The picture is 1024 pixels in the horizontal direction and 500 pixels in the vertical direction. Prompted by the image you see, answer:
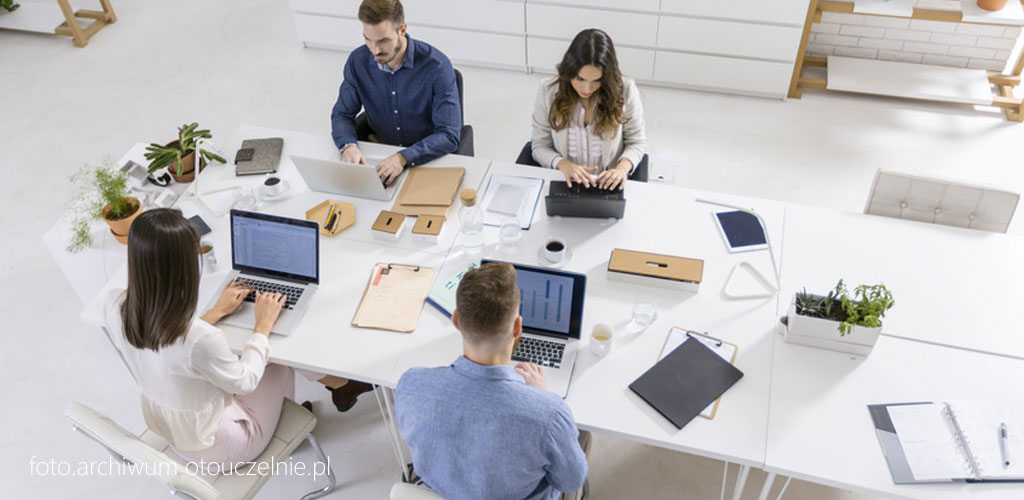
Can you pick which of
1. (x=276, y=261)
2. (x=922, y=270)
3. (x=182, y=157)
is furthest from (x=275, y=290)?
(x=922, y=270)

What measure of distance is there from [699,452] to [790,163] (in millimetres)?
2679

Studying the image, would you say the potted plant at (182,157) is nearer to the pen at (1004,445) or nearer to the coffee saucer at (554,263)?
the coffee saucer at (554,263)

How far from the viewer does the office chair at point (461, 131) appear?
326cm

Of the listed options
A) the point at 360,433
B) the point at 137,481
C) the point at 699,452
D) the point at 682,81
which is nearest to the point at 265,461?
the point at 360,433

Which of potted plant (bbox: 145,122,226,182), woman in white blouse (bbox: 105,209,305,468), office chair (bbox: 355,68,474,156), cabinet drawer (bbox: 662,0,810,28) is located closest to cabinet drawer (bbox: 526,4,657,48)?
cabinet drawer (bbox: 662,0,810,28)

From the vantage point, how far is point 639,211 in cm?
278

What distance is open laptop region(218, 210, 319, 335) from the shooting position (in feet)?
7.86

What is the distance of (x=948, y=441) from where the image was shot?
1.99 m

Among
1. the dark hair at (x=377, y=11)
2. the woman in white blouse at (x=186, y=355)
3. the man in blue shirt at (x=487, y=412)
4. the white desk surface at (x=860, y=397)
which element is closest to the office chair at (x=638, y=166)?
the dark hair at (x=377, y=11)

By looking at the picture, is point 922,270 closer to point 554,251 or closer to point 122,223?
point 554,251

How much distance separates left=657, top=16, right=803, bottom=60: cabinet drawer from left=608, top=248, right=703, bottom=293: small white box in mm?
2446

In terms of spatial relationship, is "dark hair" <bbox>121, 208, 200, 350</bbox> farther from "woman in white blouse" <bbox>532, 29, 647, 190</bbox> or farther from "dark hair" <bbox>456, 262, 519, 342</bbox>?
"woman in white blouse" <bbox>532, 29, 647, 190</bbox>

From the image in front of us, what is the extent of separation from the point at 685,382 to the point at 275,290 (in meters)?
1.45

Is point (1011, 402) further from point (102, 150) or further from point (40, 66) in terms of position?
point (40, 66)
